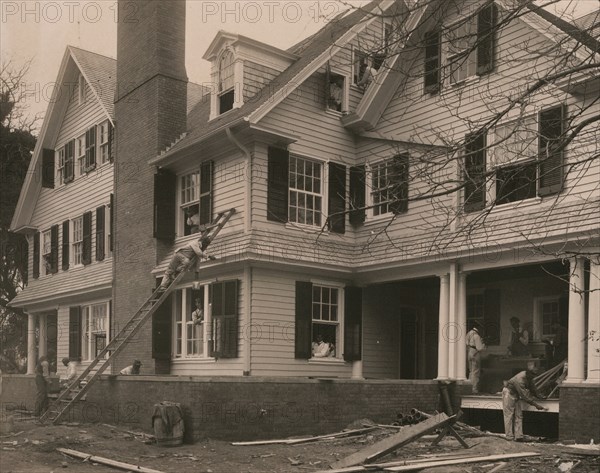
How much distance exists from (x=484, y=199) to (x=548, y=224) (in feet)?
6.06

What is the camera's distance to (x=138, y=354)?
20.7 metres

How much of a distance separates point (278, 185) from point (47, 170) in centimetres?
1294

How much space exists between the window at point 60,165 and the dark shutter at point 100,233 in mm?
3679

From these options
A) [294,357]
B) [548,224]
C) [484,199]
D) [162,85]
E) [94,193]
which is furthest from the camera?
[94,193]

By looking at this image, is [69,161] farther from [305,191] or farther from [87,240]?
[305,191]

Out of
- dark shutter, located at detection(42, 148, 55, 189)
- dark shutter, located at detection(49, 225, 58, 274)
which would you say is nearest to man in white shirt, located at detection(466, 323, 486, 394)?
dark shutter, located at detection(49, 225, 58, 274)

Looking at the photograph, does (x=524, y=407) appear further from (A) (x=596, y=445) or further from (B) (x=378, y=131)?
(B) (x=378, y=131)

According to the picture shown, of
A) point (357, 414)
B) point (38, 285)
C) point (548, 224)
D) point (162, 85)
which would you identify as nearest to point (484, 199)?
point (548, 224)

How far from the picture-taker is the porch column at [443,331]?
1728 centimetres

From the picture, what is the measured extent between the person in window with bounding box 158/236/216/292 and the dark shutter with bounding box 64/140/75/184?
10.4m

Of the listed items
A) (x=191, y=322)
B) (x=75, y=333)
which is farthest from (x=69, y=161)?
(x=191, y=322)

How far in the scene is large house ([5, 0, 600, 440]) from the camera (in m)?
15.9

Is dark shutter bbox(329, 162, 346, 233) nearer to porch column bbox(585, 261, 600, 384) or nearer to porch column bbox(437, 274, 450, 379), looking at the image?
porch column bbox(437, 274, 450, 379)

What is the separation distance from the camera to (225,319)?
17984 millimetres
